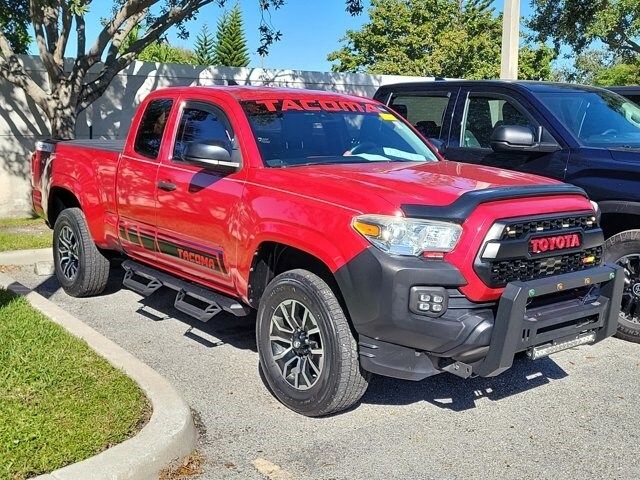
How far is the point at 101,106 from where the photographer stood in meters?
11.7

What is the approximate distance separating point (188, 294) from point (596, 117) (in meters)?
4.01

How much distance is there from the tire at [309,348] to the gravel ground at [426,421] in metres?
0.16

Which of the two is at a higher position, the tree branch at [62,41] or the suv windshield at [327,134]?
the tree branch at [62,41]

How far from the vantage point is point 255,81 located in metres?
13.0

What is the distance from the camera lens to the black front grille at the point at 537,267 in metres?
3.97

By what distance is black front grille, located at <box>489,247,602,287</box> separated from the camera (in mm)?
3967

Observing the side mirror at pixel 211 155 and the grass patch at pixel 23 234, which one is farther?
the grass patch at pixel 23 234

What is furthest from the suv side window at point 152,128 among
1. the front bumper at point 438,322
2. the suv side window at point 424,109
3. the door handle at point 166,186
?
the suv side window at point 424,109

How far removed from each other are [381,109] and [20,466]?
3815mm

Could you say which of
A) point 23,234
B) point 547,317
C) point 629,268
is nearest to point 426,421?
point 547,317

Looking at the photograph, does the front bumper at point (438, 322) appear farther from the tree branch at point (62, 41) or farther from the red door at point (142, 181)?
the tree branch at point (62, 41)

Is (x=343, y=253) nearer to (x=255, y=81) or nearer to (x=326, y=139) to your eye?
(x=326, y=139)

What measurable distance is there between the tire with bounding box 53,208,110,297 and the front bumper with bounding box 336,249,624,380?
3.52 metres

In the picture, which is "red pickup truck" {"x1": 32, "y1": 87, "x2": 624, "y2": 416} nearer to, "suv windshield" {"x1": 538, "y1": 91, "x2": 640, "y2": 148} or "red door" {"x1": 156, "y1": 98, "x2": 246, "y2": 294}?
"red door" {"x1": 156, "y1": 98, "x2": 246, "y2": 294}
